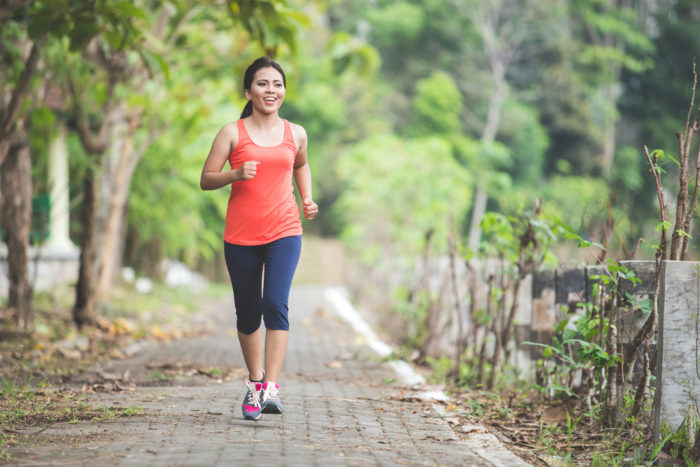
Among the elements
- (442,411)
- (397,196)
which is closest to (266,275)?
(442,411)

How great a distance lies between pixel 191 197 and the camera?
61.0 feet

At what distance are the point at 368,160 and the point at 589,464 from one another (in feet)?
60.1

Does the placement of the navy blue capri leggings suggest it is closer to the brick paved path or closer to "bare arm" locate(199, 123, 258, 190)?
"bare arm" locate(199, 123, 258, 190)

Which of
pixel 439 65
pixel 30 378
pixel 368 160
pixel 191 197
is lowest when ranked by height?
pixel 30 378

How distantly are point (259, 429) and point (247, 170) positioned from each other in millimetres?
1434

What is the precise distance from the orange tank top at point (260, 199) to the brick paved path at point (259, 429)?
1096 mm

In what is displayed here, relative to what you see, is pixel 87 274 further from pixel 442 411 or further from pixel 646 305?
pixel 646 305

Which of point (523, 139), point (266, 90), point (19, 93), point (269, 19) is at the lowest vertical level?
point (266, 90)

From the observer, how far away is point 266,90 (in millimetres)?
5156

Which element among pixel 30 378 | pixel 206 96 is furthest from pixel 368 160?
pixel 30 378

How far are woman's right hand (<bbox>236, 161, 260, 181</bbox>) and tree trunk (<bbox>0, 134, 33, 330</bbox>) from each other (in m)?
5.56

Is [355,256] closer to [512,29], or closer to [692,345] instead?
[692,345]

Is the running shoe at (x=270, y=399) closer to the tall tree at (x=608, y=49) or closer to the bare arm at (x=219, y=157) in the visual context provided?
the bare arm at (x=219, y=157)

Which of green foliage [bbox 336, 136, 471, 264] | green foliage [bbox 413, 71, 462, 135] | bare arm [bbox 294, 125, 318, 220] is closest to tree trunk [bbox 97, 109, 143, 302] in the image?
green foliage [bbox 336, 136, 471, 264]
